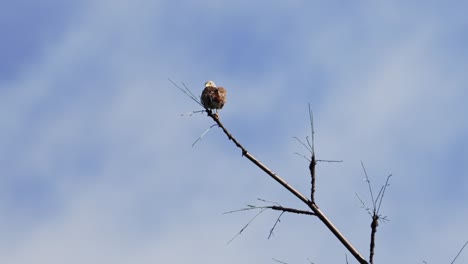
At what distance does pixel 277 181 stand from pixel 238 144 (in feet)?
1.88

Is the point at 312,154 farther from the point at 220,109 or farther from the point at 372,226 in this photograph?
the point at 220,109

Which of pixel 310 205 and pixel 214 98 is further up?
pixel 214 98

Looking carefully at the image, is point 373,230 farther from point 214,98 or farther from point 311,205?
point 214,98

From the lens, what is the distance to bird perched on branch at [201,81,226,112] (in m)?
16.1

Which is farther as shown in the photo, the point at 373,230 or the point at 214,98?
the point at 214,98

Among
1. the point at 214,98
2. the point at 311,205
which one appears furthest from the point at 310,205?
the point at 214,98

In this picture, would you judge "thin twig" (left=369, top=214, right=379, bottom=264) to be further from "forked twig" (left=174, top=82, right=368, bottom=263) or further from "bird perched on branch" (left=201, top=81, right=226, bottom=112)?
"bird perched on branch" (left=201, top=81, right=226, bottom=112)

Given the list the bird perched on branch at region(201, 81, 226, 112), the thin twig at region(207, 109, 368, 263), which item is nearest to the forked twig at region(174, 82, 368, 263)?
the thin twig at region(207, 109, 368, 263)

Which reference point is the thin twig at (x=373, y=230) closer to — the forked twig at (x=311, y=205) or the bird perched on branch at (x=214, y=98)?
the forked twig at (x=311, y=205)

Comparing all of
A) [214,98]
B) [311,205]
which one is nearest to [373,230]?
[311,205]

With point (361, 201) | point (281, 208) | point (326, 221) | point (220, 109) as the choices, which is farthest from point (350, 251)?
point (220, 109)

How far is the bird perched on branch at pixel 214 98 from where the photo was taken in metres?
16.1

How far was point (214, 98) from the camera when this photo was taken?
16094mm

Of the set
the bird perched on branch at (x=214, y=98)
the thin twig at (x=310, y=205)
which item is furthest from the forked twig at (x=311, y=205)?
the bird perched on branch at (x=214, y=98)
